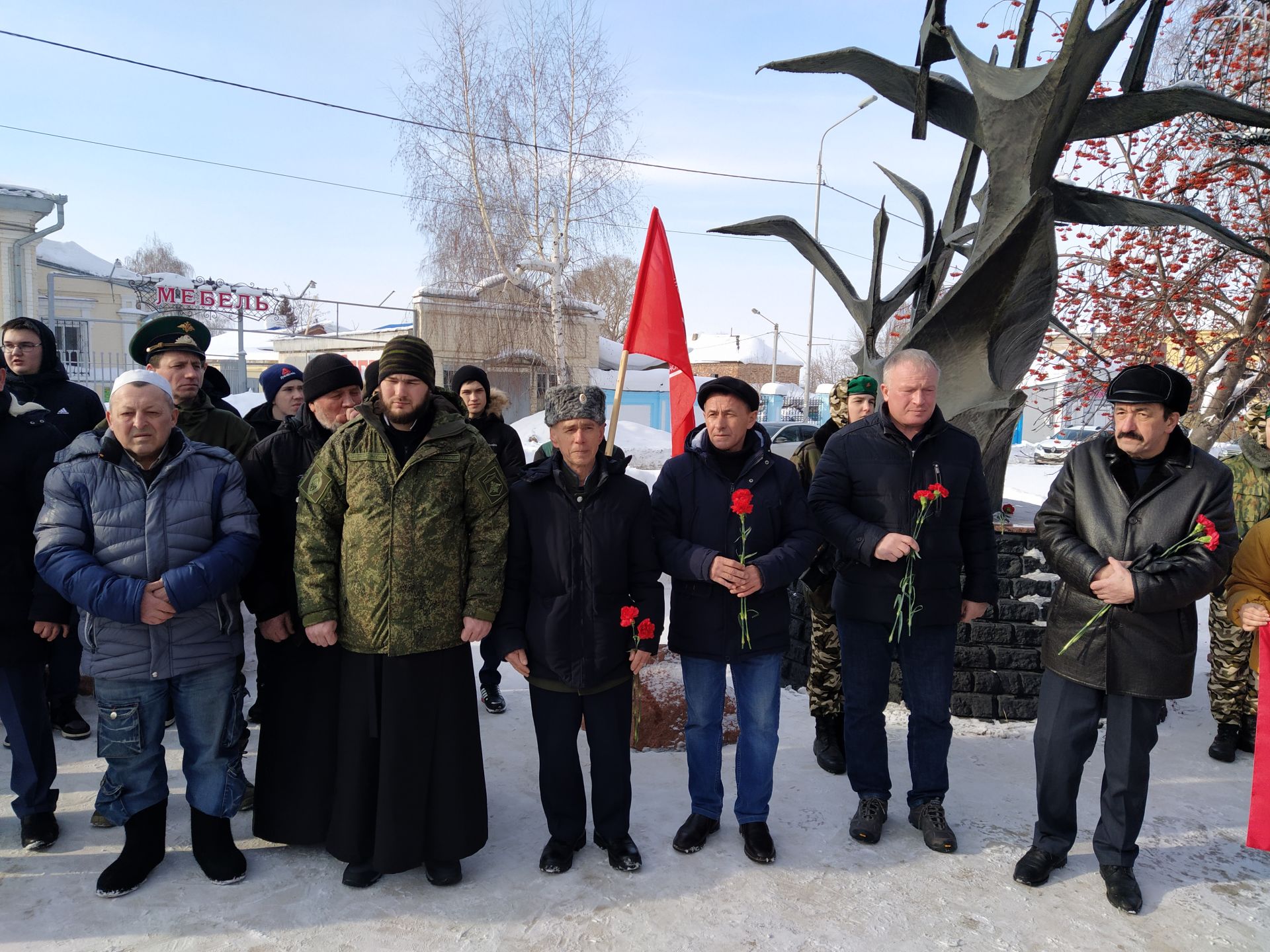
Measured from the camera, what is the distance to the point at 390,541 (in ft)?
9.10

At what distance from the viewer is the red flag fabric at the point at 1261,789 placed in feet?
9.64

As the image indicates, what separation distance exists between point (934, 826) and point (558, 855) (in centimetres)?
148

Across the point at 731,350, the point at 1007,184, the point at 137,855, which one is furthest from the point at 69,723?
the point at 731,350

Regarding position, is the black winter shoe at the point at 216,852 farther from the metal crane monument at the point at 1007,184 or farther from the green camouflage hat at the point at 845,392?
the metal crane monument at the point at 1007,184

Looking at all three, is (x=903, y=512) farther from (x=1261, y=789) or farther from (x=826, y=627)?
(x=1261, y=789)

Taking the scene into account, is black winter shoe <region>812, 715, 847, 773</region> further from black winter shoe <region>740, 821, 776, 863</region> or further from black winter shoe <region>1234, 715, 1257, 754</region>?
black winter shoe <region>1234, 715, 1257, 754</region>

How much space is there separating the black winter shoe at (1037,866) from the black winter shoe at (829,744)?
1001 mm

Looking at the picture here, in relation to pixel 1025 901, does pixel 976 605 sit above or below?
above

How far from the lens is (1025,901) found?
2.87 m

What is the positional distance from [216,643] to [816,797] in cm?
255

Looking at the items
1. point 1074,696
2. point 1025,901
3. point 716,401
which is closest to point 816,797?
point 1025,901

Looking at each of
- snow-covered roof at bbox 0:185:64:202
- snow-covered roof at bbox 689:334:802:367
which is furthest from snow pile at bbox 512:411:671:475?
snow-covered roof at bbox 689:334:802:367

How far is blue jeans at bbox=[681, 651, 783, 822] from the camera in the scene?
3164mm

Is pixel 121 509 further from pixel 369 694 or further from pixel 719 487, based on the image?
pixel 719 487
